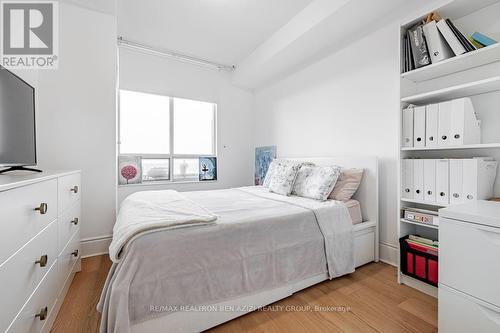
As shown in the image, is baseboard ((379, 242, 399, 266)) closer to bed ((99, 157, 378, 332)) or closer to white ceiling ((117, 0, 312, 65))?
bed ((99, 157, 378, 332))

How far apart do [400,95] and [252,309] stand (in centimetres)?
188

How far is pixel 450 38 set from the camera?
1451mm

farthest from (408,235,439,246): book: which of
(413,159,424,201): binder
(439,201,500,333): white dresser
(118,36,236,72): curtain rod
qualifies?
(118,36,236,72): curtain rod

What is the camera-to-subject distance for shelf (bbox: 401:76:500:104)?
4.29ft

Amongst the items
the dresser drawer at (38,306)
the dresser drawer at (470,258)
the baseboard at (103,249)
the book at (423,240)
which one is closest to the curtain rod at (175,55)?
the baseboard at (103,249)

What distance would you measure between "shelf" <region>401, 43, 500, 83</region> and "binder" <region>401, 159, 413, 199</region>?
661 mm

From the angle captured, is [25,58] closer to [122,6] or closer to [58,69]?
[58,69]

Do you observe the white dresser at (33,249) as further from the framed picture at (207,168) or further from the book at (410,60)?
the book at (410,60)

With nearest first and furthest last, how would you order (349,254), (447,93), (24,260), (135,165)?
(24,260) → (447,93) → (349,254) → (135,165)

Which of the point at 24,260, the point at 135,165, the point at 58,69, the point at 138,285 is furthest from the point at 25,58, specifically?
the point at 138,285

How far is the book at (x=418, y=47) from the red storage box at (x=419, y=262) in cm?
134

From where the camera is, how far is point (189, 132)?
3600 mm

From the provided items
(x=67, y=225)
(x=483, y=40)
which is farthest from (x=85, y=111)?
(x=483, y=40)

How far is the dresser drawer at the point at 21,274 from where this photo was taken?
2.45ft
